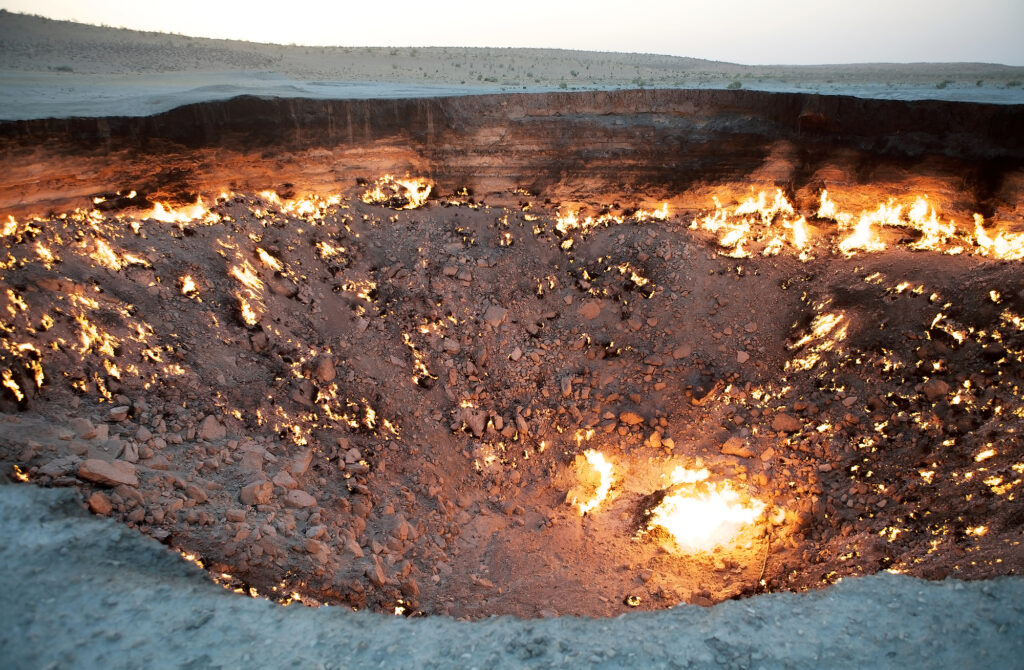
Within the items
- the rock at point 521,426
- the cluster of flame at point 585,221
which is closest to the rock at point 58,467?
the rock at point 521,426

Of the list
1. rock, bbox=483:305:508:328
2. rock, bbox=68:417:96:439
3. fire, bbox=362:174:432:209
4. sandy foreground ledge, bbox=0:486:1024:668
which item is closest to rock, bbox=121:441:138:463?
rock, bbox=68:417:96:439

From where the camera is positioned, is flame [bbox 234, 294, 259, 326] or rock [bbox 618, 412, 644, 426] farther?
rock [bbox 618, 412, 644, 426]

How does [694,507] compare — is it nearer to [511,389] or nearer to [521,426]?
[521,426]

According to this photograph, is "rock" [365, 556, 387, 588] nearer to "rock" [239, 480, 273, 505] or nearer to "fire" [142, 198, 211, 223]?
"rock" [239, 480, 273, 505]

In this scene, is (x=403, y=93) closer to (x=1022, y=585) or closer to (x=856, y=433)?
(x=856, y=433)

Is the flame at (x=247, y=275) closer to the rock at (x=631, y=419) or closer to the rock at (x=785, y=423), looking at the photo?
the rock at (x=631, y=419)

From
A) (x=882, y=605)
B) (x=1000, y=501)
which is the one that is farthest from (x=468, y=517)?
(x=1000, y=501)

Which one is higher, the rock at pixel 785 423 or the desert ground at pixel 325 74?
the desert ground at pixel 325 74
